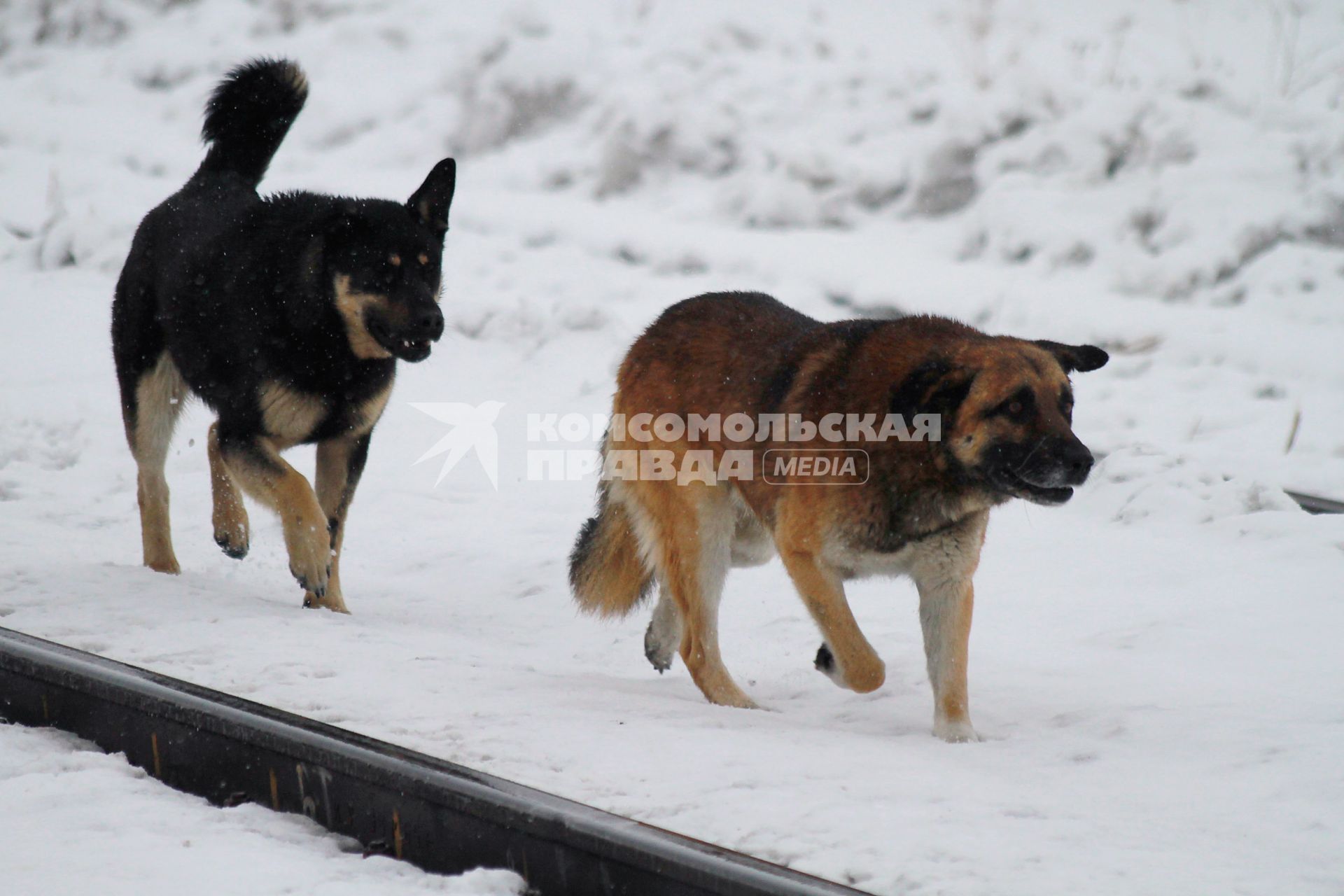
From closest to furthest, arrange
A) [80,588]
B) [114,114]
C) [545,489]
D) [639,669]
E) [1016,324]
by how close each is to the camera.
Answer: [80,588], [639,669], [545,489], [1016,324], [114,114]

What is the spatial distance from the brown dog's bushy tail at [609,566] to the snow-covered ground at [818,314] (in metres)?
0.30

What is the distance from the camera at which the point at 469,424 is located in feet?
31.1

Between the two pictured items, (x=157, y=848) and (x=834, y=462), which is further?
(x=834, y=462)

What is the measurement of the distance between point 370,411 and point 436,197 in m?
1.07

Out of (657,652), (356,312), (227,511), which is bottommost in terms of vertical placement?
(657,652)

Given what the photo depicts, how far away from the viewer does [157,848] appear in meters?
2.99

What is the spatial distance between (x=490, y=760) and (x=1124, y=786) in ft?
5.87

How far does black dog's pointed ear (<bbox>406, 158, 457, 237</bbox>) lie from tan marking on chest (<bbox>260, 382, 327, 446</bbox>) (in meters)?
1.04

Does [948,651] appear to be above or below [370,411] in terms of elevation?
below

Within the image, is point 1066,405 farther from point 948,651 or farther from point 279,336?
point 279,336

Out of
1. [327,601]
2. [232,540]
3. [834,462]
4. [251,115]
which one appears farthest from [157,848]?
[251,115]

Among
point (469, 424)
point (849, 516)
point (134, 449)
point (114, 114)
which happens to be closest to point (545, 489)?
point (469, 424)

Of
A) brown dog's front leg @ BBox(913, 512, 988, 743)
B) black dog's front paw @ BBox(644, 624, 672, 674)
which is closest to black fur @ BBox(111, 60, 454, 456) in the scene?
black dog's front paw @ BBox(644, 624, 672, 674)

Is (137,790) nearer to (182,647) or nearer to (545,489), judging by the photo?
(182,647)
